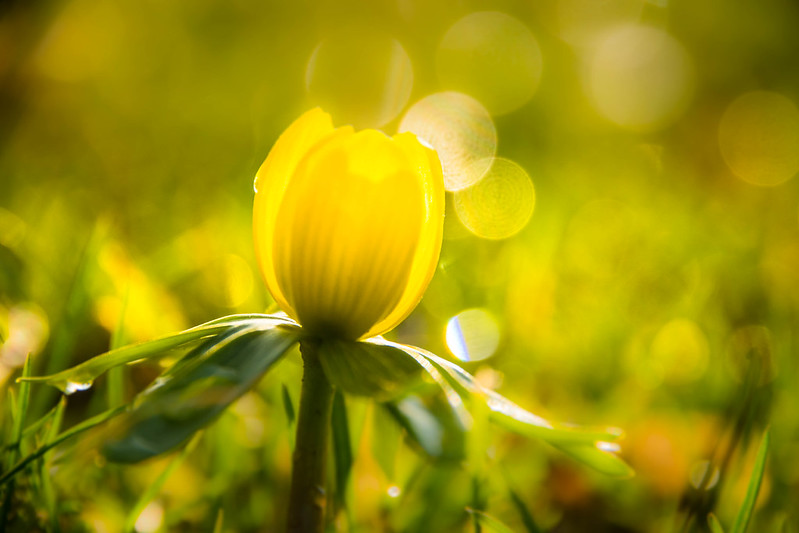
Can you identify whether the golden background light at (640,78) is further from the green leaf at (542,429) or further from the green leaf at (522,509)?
the green leaf at (542,429)

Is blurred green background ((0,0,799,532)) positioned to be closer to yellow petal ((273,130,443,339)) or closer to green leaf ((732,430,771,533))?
green leaf ((732,430,771,533))

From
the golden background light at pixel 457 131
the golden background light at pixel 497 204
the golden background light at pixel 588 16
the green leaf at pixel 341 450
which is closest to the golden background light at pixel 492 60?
the golden background light at pixel 457 131

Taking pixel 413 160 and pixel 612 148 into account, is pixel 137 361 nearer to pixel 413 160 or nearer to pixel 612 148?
pixel 413 160

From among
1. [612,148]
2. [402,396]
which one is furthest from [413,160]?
[612,148]

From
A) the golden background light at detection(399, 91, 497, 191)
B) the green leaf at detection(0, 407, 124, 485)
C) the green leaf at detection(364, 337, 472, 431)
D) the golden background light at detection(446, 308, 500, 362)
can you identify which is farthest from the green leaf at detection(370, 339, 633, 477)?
the golden background light at detection(399, 91, 497, 191)

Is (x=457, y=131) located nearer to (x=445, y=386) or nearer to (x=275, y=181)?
(x=275, y=181)

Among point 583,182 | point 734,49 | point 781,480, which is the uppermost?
point 734,49

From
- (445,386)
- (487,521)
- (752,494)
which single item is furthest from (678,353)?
(445,386)
